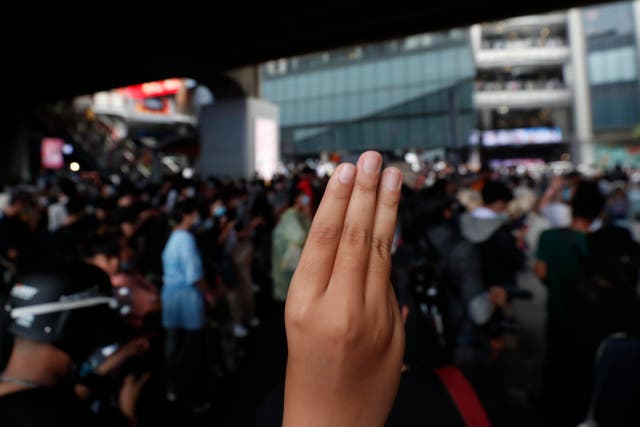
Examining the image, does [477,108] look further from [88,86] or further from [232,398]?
[232,398]

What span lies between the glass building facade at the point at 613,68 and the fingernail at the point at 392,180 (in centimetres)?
4553

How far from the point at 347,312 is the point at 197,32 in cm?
1319

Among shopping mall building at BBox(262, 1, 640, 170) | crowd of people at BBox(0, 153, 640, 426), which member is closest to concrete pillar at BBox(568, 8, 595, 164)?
shopping mall building at BBox(262, 1, 640, 170)

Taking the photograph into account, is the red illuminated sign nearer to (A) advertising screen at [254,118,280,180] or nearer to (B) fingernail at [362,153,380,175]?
(A) advertising screen at [254,118,280,180]

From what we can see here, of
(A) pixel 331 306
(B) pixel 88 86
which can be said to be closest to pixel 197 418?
(A) pixel 331 306

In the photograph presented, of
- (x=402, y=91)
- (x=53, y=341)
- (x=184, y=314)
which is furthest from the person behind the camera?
(x=402, y=91)

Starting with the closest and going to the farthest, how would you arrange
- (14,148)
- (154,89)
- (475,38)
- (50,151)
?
(14,148) < (50,151) < (475,38) < (154,89)

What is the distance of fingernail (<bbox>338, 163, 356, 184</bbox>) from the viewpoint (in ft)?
2.36

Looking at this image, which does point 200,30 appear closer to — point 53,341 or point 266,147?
point 266,147

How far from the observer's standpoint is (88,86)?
17.8 m

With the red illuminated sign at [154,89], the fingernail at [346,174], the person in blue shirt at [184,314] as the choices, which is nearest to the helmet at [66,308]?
the fingernail at [346,174]

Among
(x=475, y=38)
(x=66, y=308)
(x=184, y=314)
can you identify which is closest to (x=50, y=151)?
(x=184, y=314)

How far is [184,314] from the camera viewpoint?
3.85 meters

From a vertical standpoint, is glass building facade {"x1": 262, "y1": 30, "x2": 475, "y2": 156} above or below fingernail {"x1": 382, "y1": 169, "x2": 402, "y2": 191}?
above
